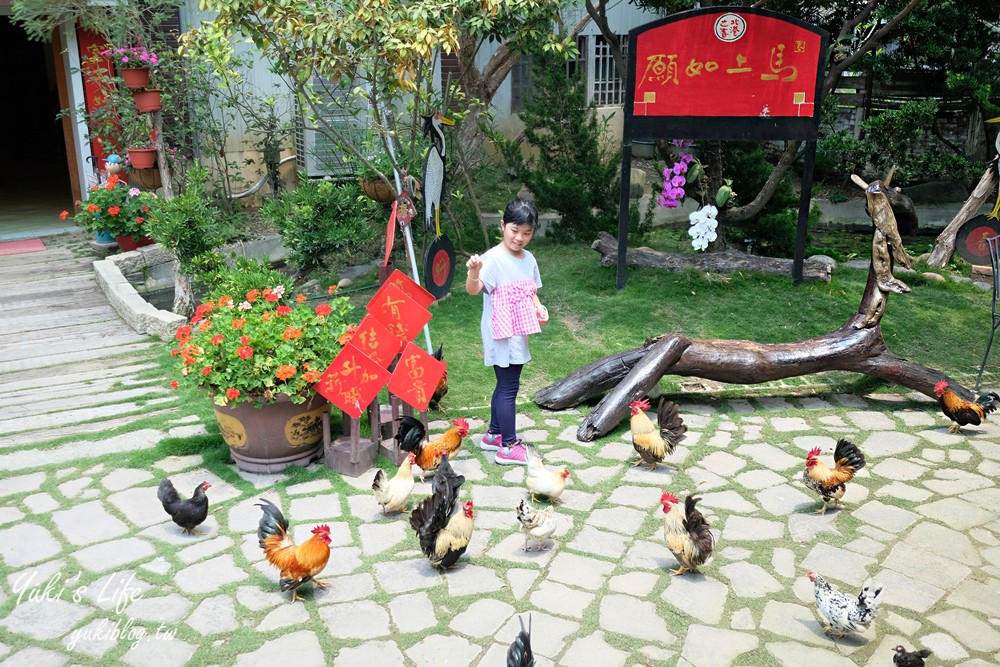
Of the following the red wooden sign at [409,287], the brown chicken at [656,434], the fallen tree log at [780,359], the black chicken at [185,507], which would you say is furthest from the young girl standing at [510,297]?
the black chicken at [185,507]

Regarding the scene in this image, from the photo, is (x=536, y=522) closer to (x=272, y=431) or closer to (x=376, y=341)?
(x=376, y=341)

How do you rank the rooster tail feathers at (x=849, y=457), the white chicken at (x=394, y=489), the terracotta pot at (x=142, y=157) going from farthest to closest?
the terracotta pot at (x=142, y=157) → the rooster tail feathers at (x=849, y=457) → the white chicken at (x=394, y=489)

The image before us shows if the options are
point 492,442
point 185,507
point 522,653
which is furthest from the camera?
point 492,442

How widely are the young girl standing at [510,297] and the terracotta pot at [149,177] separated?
6.24 metres

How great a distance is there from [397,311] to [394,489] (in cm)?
124

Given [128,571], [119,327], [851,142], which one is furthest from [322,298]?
[851,142]

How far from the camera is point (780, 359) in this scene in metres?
6.94

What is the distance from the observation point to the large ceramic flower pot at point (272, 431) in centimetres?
565

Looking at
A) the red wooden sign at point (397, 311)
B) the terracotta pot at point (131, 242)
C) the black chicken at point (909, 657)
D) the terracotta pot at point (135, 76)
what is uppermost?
the terracotta pot at point (135, 76)

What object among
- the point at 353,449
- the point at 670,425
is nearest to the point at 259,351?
the point at 353,449

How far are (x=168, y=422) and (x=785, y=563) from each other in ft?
14.7

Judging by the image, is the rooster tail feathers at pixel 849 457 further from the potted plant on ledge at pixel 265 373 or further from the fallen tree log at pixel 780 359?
the potted plant on ledge at pixel 265 373

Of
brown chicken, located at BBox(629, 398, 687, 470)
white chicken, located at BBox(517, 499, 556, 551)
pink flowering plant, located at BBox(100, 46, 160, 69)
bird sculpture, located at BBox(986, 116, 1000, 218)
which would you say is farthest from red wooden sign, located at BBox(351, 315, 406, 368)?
pink flowering plant, located at BBox(100, 46, 160, 69)

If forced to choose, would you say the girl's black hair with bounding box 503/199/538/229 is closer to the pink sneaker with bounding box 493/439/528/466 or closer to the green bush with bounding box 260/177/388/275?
the pink sneaker with bounding box 493/439/528/466
